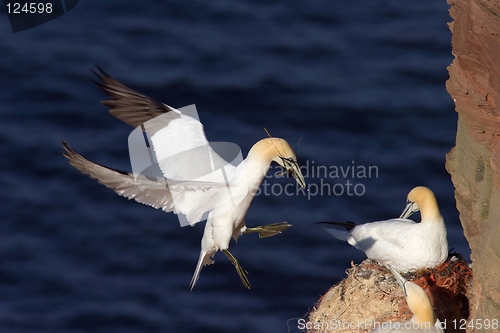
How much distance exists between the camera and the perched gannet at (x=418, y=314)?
7.51m

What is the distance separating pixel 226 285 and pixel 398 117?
402 centimetres

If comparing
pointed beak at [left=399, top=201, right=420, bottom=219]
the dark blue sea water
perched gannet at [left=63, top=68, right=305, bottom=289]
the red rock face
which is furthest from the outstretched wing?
the dark blue sea water

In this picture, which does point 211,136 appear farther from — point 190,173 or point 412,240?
point 412,240

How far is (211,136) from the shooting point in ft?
47.4

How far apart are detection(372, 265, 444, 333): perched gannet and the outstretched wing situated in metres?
1.86

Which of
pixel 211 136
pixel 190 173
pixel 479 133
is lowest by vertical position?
pixel 211 136

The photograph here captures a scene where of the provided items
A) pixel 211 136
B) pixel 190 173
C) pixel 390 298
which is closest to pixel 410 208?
pixel 390 298

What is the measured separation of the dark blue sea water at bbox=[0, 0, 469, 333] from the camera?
13.6 m

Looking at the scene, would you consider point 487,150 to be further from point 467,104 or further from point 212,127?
point 212,127

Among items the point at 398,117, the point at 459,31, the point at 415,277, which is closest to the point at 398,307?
the point at 415,277

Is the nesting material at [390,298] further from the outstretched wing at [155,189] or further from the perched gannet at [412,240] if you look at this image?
the outstretched wing at [155,189]

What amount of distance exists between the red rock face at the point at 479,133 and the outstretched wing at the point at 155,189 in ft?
6.93

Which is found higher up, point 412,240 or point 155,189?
point 155,189

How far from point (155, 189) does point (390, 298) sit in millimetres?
2555
